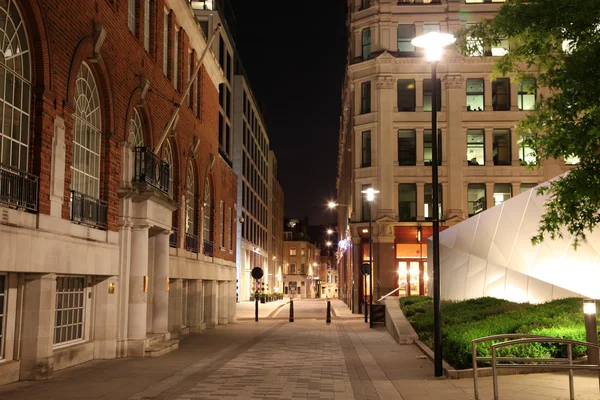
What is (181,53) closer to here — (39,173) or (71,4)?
(71,4)

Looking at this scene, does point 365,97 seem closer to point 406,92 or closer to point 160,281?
point 406,92

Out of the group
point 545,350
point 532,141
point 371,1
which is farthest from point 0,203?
point 371,1

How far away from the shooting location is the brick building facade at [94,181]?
Answer: 14.1m

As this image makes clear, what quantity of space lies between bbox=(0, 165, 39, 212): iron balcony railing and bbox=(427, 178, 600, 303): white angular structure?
14.1 meters

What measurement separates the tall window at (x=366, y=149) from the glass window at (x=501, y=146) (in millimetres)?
9010

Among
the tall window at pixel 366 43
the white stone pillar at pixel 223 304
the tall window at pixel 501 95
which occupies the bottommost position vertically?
the white stone pillar at pixel 223 304

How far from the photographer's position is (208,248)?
1292 inches

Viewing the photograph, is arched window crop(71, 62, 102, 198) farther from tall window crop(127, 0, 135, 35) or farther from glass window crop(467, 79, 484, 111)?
glass window crop(467, 79, 484, 111)

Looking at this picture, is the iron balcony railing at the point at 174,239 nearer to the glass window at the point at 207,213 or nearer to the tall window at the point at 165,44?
the tall window at the point at 165,44

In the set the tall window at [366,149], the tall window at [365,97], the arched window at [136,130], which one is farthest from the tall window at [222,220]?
the tall window at [365,97]

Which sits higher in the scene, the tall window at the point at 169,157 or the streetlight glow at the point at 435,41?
the streetlight glow at the point at 435,41

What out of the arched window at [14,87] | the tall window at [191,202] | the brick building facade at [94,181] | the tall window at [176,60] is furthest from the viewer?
the tall window at [191,202]

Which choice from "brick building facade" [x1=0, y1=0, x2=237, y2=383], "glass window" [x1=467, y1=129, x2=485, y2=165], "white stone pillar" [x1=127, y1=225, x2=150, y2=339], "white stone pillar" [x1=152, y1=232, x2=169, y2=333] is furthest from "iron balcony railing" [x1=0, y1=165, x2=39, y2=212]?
"glass window" [x1=467, y1=129, x2=485, y2=165]

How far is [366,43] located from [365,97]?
4.15m
